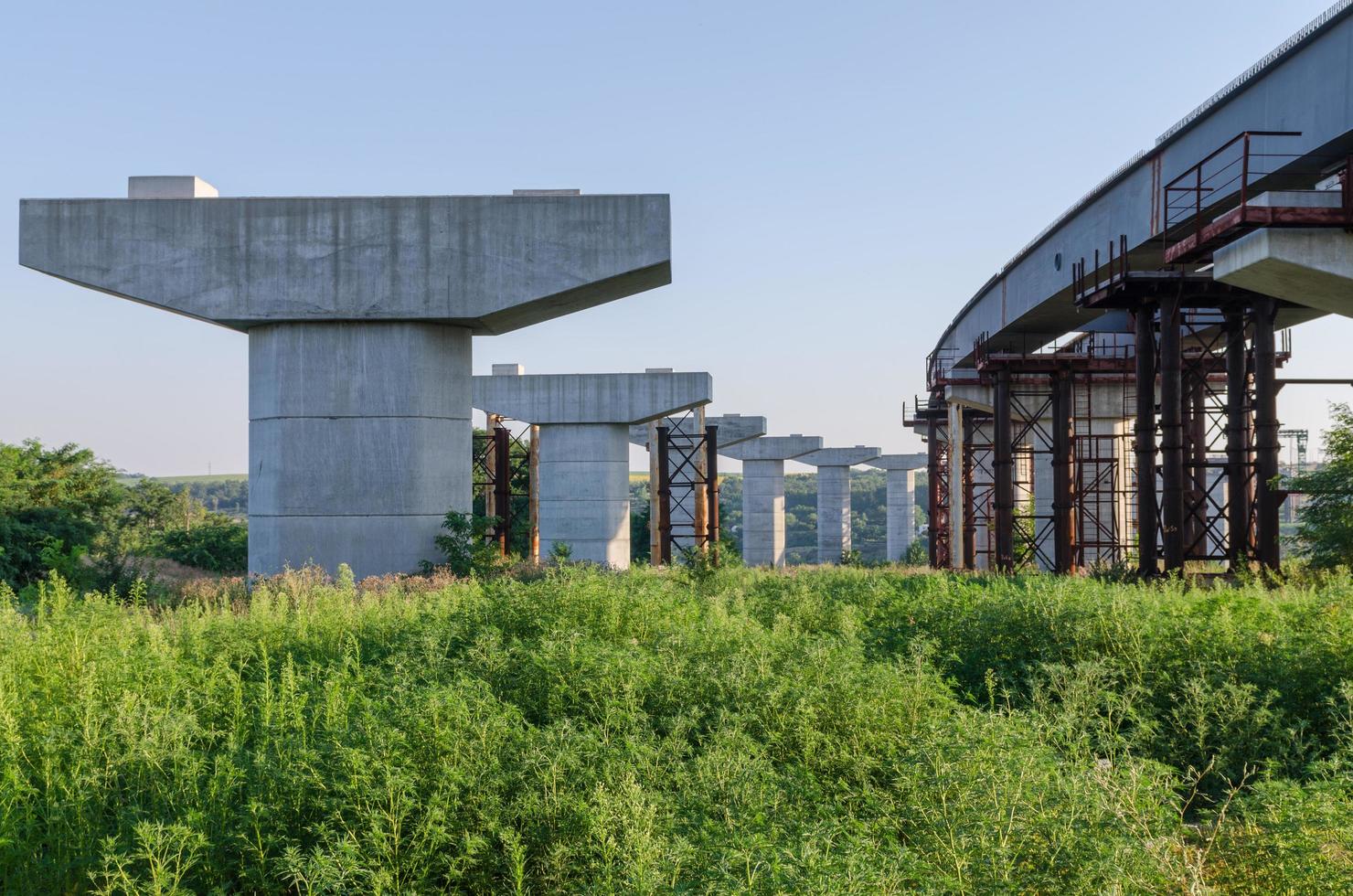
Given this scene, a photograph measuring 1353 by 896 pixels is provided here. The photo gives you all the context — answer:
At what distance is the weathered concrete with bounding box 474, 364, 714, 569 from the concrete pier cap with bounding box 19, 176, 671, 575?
54.9 ft

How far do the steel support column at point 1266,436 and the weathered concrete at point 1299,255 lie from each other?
4624 millimetres

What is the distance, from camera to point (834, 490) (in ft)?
247

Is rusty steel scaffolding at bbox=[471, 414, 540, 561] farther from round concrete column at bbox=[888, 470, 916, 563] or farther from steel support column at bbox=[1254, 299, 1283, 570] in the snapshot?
round concrete column at bbox=[888, 470, 916, 563]

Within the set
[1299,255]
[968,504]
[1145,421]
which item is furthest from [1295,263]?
[968,504]

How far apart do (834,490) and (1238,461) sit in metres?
55.4

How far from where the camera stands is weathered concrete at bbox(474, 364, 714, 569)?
33812mm

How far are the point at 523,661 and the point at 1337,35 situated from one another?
1331 centimetres

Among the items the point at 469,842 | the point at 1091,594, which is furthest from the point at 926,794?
the point at 1091,594

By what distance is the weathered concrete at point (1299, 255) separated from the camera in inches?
550

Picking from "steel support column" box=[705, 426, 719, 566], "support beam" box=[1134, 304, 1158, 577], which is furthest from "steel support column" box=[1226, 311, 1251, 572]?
"steel support column" box=[705, 426, 719, 566]

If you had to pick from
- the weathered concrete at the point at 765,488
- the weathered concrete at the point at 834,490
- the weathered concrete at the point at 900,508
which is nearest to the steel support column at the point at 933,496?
the weathered concrete at the point at 765,488

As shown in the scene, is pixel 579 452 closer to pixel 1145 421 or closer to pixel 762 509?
pixel 1145 421

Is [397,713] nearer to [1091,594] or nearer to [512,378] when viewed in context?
[1091,594]

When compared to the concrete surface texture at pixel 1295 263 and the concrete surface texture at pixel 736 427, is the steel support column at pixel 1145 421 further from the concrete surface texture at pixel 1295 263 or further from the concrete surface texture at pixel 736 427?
the concrete surface texture at pixel 736 427
